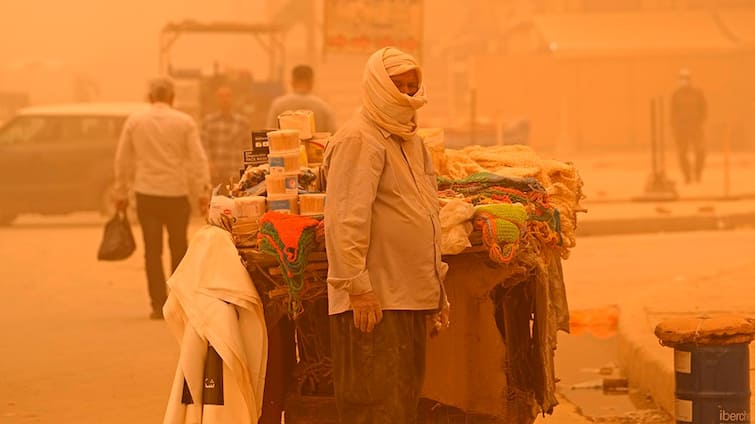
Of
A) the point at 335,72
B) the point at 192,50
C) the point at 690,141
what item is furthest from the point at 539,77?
the point at 192,50

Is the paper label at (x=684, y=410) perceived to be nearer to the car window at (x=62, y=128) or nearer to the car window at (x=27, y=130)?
the car window at (x=62, y=128)

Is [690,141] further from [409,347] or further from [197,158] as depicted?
[409,347]

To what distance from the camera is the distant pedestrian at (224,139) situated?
599 inches

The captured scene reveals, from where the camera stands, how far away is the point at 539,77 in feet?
141

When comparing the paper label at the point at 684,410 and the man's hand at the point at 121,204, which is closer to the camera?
the paper label at the point at 684,410

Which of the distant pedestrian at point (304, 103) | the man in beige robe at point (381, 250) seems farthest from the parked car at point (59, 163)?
the man in beige robe at point (381, 250)

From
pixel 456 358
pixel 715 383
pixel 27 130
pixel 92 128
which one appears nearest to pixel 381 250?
pixel 456 358

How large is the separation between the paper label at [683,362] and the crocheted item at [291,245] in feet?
5.05

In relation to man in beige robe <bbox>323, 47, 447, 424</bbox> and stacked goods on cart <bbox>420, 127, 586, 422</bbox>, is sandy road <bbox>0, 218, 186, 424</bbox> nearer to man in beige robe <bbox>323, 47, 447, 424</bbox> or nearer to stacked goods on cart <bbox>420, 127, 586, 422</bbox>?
stacked goods on cart <bbox>420, 127, 586, 422</bbox>

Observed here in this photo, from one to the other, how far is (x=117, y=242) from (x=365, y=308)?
6.61m

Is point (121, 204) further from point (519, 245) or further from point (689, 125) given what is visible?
point (689, 125)

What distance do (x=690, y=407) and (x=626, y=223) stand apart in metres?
13.9

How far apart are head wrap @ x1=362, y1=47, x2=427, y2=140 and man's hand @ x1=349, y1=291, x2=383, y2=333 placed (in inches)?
23.6

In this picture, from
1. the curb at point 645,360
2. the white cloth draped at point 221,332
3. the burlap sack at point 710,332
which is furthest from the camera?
the curb at point 645,360
